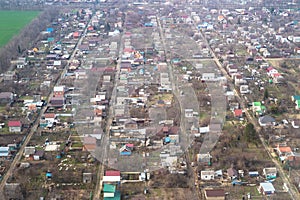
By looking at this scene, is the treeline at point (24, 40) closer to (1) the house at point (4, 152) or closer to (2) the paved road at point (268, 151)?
(1) the house at point (4, 152)

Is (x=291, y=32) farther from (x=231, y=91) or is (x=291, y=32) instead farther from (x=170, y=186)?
(x=170, y=186)

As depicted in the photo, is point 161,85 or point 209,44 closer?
point 161,85

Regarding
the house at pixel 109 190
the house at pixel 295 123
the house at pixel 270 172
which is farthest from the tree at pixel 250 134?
the house at pixel 109 190

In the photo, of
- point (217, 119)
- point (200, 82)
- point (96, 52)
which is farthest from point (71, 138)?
point (96, 52)

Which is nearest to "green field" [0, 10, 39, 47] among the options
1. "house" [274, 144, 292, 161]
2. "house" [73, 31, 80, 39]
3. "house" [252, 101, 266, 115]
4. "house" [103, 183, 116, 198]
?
"house" [73, 31, 80, 39]

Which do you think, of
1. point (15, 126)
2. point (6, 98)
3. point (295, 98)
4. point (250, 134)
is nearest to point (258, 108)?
point (295, 98)

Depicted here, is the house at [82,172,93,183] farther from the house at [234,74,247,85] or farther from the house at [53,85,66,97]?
the house at [234,74,247,85]

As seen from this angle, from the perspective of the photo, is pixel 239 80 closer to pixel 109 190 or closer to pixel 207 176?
pixel 207 176
